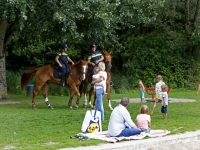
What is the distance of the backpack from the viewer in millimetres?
13141

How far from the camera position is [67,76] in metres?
19.7

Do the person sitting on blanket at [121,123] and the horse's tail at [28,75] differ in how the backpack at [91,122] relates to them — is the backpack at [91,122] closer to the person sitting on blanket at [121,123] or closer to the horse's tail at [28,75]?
the person sitting on blanket at [121,123]

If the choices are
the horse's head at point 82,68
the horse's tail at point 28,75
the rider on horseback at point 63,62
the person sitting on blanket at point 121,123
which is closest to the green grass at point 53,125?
the person sitting on blanket at point 121,123

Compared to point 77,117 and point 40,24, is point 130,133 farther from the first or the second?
point 40,24

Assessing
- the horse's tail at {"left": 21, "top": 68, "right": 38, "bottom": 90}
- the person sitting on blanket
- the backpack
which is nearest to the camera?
the person sitting on blanket

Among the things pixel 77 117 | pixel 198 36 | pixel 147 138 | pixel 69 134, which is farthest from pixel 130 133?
pixel 198 36

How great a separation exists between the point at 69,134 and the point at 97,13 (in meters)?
8.05

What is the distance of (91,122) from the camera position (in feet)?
43.2

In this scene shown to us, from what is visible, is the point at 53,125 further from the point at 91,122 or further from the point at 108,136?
the point at 108,136

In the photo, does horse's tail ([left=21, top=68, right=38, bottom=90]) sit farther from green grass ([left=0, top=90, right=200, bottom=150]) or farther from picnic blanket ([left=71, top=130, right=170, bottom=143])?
picnic blanket ([left=71, top=130, right=170, bottom=143])

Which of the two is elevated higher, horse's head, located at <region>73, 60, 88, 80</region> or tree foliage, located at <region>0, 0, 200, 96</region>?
tree foliage, located at <region>0, 0, 200, 96</region>

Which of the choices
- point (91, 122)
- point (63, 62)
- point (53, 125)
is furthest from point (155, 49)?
point (91, 122)

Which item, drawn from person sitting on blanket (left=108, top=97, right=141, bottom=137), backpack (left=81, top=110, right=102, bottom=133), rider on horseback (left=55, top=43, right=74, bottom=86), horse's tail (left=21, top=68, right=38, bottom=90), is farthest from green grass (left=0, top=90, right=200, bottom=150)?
horse's tail (left=21, top=68, right=38, bottom=90)

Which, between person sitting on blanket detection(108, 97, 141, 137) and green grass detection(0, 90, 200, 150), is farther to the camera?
person sitting on blanket detection(108, 97, 141, 137)
